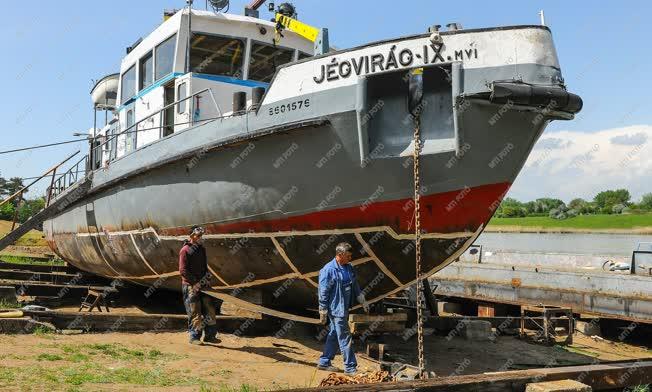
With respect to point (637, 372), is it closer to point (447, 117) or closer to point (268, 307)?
point (447, 117)

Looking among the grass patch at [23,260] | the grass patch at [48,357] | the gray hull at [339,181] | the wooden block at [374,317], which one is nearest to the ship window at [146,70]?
the gray hull at [339,181]

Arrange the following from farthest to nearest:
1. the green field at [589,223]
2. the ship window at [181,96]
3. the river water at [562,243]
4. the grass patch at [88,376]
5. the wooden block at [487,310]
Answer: the green field at [589,223] → the river water at [562,243] → the wooden block at [487,310] → the ship window at [181,96] → the grass patch at [88,376]

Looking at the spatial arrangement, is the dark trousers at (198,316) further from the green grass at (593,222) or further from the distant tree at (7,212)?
the distant tree at (7,212)

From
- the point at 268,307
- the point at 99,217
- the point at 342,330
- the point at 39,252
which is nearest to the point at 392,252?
the point at 342,330

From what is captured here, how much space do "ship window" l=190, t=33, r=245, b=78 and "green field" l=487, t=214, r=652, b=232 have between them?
38.6 metres

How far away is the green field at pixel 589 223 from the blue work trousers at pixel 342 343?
4053 centimetres

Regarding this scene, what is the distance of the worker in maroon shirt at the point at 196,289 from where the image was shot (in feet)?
21.0

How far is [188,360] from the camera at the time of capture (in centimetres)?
554

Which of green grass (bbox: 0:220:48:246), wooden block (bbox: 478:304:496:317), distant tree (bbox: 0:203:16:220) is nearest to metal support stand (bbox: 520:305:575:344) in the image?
wooden block (bbox: 478:304:496:317)

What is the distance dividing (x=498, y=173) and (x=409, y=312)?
3519mm

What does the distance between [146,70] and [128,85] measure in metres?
0.92

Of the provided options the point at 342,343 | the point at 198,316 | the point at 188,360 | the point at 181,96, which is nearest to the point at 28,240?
the point at 181,96

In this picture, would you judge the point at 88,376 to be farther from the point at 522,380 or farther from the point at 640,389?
the point at 640,389

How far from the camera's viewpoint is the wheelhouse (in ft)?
25.9
